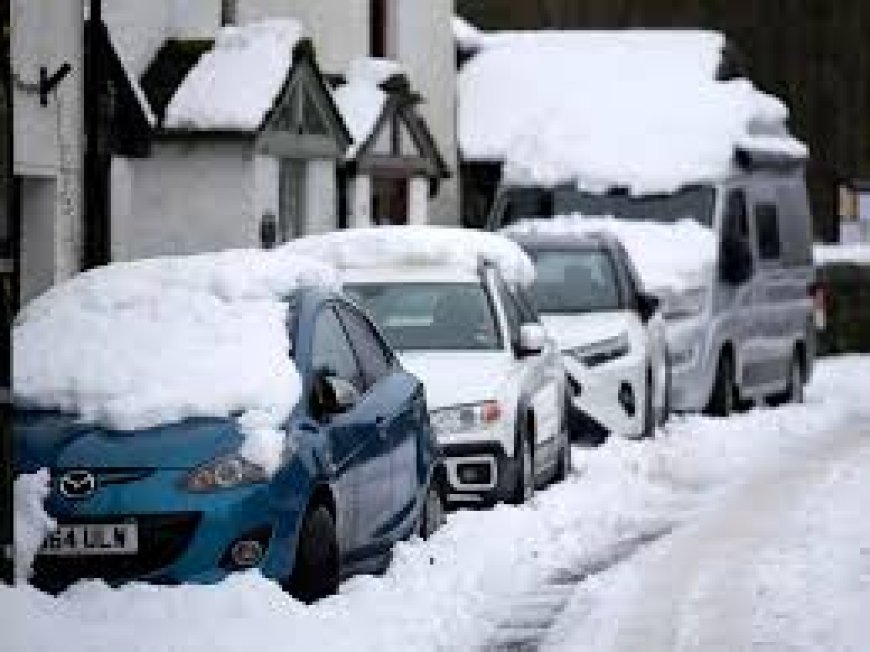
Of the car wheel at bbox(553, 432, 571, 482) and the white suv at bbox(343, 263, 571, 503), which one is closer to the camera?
the white suv at bbox(343, 263, 571, 503)

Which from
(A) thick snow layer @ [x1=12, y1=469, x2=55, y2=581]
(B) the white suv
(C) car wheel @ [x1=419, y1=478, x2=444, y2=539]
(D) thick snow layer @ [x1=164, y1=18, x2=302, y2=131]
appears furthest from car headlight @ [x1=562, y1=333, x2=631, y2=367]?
(A) thick snow layer @ [x1=12, y1=469, x2=55, y2=581]

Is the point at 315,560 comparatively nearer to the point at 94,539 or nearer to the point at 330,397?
the point at 330,397

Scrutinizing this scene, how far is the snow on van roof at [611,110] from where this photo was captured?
23.3 meters

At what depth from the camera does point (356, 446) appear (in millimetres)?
10312

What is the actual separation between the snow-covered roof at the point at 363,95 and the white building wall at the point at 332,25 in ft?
0.71

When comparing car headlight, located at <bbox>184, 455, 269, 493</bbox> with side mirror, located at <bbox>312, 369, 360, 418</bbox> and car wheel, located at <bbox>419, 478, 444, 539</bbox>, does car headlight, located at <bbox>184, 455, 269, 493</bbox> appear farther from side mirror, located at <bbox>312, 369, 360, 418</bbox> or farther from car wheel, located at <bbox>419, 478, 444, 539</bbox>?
car wheel, located at <bbox>419, 478, 444, 539</bbox>

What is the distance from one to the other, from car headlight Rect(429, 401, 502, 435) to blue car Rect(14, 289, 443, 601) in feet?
8.62

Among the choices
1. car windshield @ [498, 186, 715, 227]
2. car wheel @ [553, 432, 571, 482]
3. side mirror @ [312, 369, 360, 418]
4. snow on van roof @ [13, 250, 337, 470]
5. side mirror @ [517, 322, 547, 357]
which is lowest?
car wheel @ [553, 432, 571, 482]

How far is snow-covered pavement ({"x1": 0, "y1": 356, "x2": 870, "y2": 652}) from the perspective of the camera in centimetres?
883

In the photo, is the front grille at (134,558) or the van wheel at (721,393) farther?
the van wheel at (721,393)

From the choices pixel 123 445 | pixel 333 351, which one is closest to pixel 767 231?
pixel 333 351

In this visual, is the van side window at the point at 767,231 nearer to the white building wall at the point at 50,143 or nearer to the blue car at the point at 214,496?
the white building wall at the point at 50,143

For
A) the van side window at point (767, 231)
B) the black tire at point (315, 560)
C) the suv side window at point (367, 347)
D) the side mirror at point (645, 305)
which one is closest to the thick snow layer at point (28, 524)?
the black tire at point (315, 560)

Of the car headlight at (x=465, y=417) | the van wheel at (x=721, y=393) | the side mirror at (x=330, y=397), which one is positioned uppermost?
the side mirror at (x=330, y=397)
